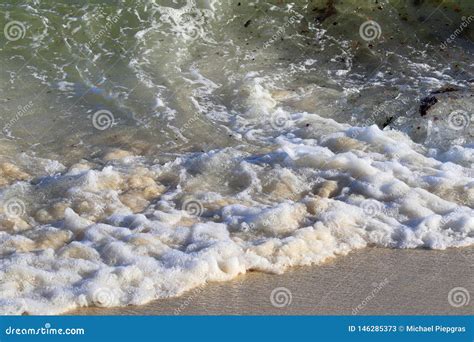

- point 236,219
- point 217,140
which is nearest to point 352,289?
point 236,219

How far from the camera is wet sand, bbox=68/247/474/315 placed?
532 centimetres

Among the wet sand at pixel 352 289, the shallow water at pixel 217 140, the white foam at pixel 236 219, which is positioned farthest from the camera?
the shallow water at pixel 217 140

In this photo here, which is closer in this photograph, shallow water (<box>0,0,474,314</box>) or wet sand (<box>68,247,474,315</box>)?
wet sand (<box>68,247,474,315</box>)

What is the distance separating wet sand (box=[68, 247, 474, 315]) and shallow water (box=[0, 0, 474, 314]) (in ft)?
0.35

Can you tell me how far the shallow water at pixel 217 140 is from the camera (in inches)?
235

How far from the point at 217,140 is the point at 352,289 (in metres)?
2.79

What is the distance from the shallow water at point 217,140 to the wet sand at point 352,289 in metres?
0.11

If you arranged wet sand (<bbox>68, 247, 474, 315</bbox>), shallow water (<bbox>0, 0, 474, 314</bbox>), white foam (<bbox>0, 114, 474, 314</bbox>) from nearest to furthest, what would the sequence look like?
wet sand (<bbox>68, 247, 474, 315</bbox>) → white foam (<bbox>0, 114, 474, 314</bbox>) → shallow water (<bbox>0, 0, 474, 314</bbox>)

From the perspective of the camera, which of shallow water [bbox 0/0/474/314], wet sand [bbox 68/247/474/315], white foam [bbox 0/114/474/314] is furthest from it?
shallow water [bbox 0/0/474/314]

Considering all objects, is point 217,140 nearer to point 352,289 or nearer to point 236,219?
point 236,219

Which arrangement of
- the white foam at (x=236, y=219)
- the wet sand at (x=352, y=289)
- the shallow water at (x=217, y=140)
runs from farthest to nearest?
the shallow water at (x=217, y=140) → the white foam at (x=236, y=219) → the wet sand at (x=352, y=289)

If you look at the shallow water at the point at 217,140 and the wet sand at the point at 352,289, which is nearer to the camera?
the wet sand at the point at 352,289

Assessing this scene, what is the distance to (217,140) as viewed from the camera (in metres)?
7.98

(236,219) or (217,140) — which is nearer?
(236,219)
